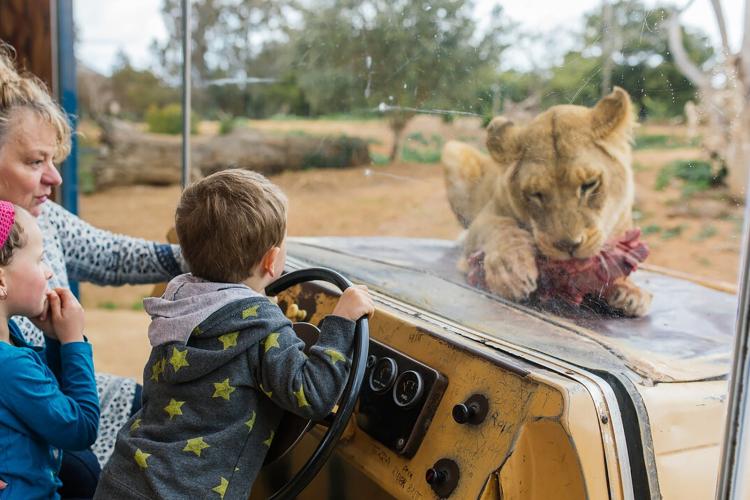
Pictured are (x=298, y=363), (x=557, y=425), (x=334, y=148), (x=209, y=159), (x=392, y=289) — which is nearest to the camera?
(x=557, y=425)

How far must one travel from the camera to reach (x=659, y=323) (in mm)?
1481

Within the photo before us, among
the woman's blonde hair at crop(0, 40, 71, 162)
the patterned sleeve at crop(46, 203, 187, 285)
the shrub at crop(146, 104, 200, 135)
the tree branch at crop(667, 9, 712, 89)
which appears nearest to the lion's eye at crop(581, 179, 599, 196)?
the tree branch at crop(667, 9, 712, 89)

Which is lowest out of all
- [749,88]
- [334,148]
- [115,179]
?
[115,179]

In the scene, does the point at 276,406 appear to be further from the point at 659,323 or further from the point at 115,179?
the point at 115,179

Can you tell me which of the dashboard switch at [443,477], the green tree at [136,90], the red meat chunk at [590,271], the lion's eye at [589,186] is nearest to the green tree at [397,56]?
the lion's eye at [589,186]

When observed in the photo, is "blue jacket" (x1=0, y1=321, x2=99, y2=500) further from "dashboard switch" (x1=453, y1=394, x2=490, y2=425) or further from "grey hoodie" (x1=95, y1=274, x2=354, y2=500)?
"dashboard switch" (x1=453, y1=394, x2=490, y2=425)

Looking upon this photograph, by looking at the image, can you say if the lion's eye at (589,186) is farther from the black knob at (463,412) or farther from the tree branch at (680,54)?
the black knob at (463,412)

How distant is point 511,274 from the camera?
5.10 ft

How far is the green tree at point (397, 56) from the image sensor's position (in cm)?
169

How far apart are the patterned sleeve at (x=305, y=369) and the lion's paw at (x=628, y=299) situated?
55 centimetres

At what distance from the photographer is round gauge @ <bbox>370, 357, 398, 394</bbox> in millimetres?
1325

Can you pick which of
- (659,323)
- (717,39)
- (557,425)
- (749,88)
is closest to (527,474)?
(557,425)

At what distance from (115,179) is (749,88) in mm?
9269

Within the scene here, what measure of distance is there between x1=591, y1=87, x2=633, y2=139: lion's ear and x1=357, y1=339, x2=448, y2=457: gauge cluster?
24.4 inches
